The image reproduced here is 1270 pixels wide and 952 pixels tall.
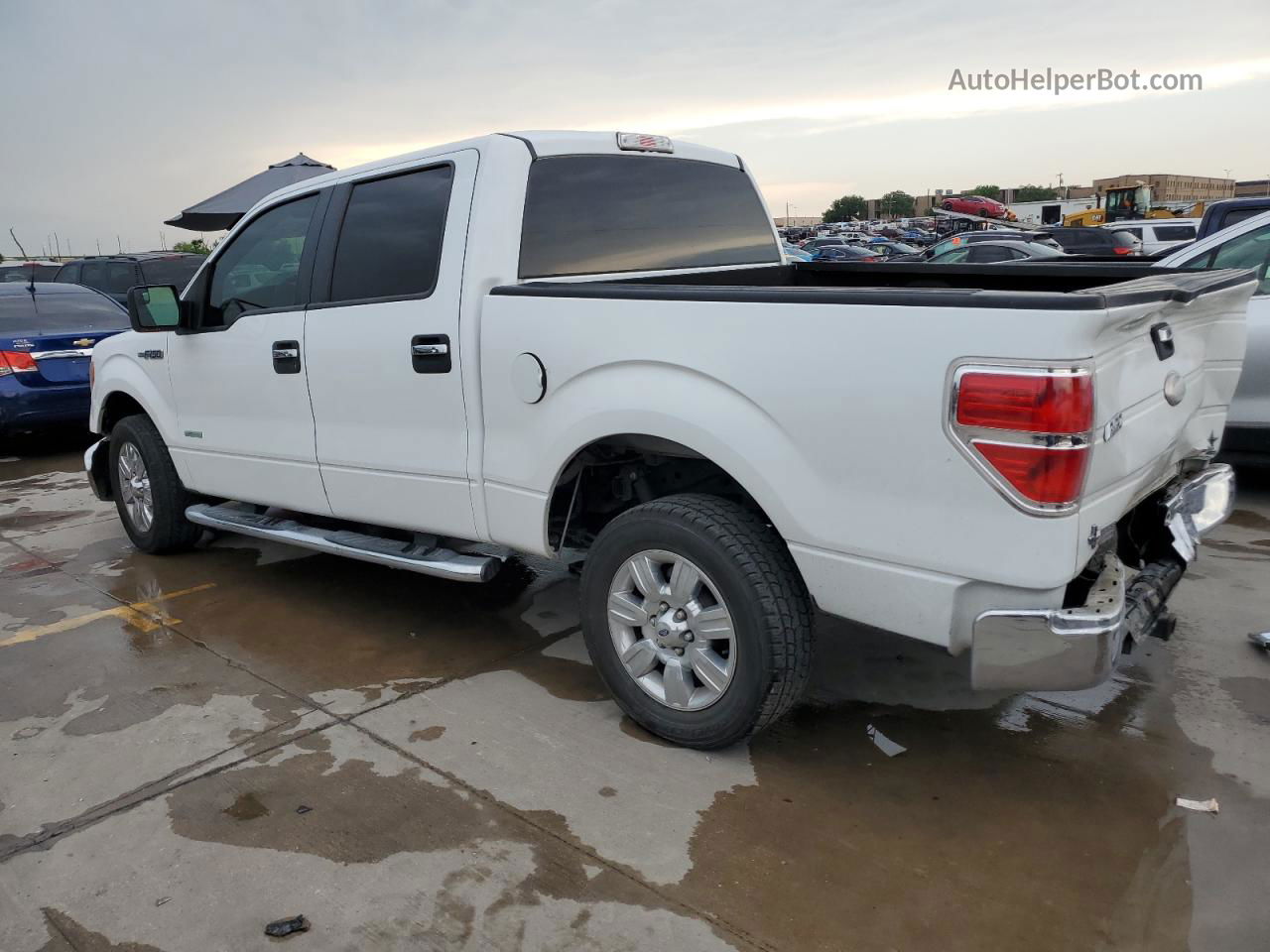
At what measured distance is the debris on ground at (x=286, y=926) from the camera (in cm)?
245

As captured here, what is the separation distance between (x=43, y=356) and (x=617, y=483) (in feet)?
23.2

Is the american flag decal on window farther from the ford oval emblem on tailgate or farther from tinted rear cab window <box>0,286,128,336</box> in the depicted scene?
tinted rear cab window <box>0,286,128,336</box>

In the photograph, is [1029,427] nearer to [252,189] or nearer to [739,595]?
[739,595]

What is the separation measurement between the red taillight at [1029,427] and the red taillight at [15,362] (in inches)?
336

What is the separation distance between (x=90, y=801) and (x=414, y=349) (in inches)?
73.3

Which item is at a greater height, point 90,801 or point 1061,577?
point 1061,577

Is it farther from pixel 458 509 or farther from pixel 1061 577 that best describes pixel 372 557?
pixel 1061 577

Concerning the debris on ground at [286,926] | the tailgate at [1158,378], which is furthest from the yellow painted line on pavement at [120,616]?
the tailgate at [1158,378]

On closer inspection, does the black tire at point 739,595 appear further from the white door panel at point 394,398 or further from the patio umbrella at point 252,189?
the patio umbrella at point 252,189

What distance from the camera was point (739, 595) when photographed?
291 centimetres

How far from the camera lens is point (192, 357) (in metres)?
4.85

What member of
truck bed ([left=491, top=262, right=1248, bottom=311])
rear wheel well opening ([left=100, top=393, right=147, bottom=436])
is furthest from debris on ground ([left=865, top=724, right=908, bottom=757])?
rear wheel well opening ([left=100, top=393, right=147, bottom=436])

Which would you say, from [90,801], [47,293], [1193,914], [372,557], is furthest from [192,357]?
[47,293]

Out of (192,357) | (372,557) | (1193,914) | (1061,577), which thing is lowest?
(1193,914)
